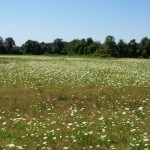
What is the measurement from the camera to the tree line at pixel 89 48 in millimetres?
135250

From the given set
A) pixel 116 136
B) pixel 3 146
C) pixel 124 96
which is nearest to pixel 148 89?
pixel 124 96

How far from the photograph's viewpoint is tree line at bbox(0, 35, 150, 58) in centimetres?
13525

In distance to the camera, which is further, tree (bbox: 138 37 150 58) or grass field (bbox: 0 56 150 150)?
tree (bbox: 138 37 150 58)

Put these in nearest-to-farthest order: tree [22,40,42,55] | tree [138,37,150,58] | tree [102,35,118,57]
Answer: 1. tree [138,37,150,58]
2. tree [102,35,118,57]
3. tree [22,40,42,55]

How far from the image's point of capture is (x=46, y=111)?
1530 centimetres

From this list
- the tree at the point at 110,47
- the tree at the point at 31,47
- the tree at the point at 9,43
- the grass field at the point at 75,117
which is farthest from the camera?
the tree at the point at 9,43

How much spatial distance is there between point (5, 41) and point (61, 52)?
2763cm

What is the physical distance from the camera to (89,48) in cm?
14788

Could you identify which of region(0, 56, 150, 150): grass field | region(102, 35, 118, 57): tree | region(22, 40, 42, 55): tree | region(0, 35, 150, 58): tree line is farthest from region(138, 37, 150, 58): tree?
region(0, 56, 150, 150): grass field

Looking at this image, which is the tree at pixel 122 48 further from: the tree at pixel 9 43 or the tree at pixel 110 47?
the tree at pixel 9 43

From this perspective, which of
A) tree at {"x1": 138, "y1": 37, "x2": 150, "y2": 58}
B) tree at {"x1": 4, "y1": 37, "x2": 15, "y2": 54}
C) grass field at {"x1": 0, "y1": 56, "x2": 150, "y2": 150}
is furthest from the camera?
tree at {"x1": 4, "y1": 37, "x2": 15, "y2": 54}

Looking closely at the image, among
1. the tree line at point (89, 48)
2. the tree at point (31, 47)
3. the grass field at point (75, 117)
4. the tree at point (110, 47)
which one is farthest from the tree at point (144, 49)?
the grass field at point (75, 117)

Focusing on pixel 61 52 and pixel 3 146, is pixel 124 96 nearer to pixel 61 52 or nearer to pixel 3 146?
pixel 3 146

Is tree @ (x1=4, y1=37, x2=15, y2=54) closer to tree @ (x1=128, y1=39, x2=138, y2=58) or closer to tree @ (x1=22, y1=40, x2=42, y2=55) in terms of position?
tree @ (x1=22, y1=40, x2=42, y2=55)
